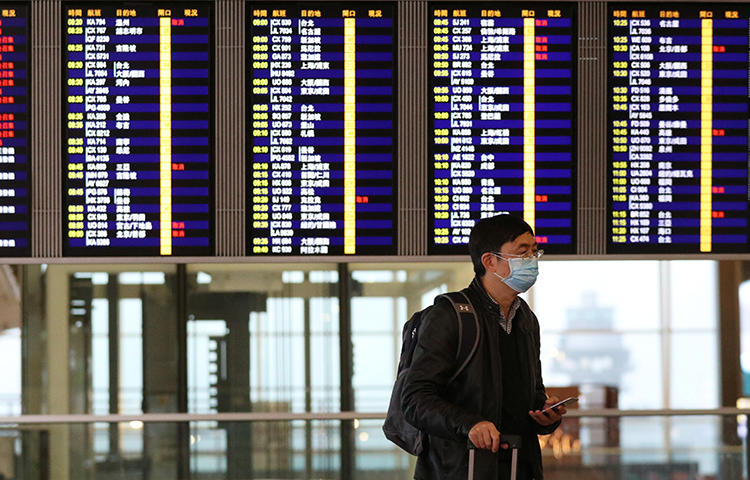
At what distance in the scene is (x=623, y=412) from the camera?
5508mm

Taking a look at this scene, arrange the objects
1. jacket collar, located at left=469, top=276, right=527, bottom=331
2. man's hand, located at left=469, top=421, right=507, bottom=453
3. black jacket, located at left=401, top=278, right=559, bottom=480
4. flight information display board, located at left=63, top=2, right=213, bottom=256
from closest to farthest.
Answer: man's hand, located at left=469, top=421, right=507, bottom=453 → black jacket, located at left=401, top=278, right=559, bottom=480 → jacket collar, located at left=469, top=276, right=527, bottom=331 → flight information display board, located at left=63, top=2, right=213, bottom=256

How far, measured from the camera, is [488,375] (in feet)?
9.89

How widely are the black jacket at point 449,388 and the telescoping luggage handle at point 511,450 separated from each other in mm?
17

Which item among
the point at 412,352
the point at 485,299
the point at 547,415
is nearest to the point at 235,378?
the point at 412,352

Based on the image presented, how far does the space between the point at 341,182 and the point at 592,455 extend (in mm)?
2117

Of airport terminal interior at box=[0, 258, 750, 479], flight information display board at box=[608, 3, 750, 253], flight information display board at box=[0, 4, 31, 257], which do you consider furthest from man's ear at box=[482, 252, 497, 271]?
flight information display board at box=[0, 4, 31, 257]

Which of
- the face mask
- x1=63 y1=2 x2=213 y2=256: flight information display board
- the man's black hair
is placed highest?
x1=63 y1=2 x2=213 y2=256: flight information display board

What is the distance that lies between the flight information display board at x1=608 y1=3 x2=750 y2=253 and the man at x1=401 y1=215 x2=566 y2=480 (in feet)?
7.44

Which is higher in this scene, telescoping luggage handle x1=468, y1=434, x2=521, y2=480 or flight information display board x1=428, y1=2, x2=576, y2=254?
flight information display board x1=428, y1=2, x2=576, y2=254

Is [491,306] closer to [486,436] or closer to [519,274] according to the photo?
[519,274]

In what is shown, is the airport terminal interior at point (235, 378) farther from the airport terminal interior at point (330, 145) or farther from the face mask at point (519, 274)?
the face mask at point (519, 274)

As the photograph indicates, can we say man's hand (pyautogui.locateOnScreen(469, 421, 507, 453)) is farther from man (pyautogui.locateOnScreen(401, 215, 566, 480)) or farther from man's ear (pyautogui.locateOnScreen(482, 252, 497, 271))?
man's ear (pyautogui.locateOnScreen(482, 252, 497, 271))

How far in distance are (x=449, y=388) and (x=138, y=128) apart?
2.71 m

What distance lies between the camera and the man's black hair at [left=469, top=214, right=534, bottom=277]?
3.14 metres
